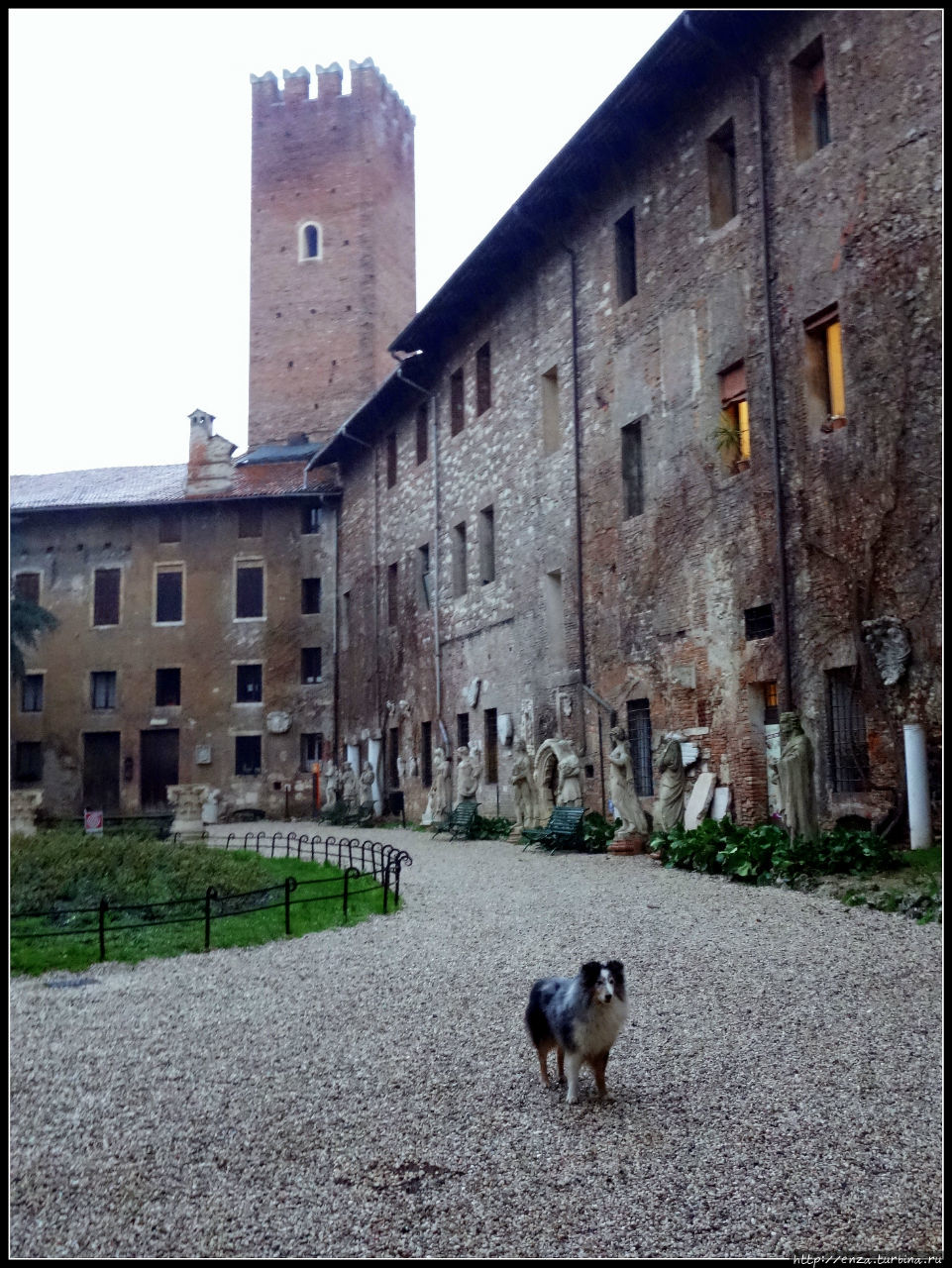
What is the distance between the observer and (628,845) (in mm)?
14781

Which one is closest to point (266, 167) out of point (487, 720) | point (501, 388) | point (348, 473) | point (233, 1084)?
point (348, 473)

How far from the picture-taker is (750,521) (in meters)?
14.2

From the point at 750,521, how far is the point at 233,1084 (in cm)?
1045

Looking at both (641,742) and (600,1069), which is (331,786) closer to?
(641,742)

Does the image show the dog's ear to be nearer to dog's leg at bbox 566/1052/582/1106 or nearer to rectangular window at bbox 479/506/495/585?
dog's leg at bbox 566/1052/582/1106

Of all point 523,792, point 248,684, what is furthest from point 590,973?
point 248,684

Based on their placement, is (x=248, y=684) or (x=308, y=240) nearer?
(x=248, y=684)

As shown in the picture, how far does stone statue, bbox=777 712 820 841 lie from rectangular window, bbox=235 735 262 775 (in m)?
21.5

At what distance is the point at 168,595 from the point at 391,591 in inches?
323

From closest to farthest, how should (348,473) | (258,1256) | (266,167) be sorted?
(258,1256), (348,473), (266,167)

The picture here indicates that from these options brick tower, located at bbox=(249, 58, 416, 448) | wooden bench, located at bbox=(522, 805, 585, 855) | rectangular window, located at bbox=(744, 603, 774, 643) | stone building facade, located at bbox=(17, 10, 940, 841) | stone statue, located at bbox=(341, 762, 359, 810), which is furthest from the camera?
brick tower, located at bbox=(249, 58, 416, 448)

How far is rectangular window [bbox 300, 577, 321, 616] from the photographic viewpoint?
32.1 meters

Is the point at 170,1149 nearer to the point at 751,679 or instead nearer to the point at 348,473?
the point at 751,679

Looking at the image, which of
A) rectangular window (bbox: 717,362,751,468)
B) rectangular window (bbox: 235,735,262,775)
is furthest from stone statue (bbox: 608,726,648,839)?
rectangular window (bbox: 235,735,262,775)
